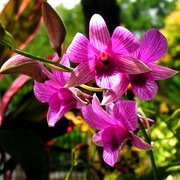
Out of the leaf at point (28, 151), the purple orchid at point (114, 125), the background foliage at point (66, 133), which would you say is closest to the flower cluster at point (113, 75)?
the purple orchid at point (114, 125)

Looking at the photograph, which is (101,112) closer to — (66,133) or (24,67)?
(24,67)

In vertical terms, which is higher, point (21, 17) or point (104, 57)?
point (104, 57)

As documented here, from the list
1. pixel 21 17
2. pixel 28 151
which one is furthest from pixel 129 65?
pixel 21 17

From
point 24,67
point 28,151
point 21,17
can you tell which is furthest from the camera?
point 21,17

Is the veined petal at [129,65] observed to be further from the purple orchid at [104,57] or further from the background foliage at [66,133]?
the background foliage at [66,133]

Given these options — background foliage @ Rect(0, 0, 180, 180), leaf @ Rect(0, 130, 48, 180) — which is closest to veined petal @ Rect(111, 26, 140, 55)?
background foliage @ Rect(0, 0, 180, 180)

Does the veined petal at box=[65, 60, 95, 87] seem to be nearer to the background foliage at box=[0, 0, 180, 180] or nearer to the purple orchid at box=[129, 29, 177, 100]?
the purple orchid at box=[129, 29, 177, 100]

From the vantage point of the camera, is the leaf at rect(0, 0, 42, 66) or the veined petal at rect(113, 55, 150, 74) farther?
the leaf at rect(0, 0, 42, 66)
